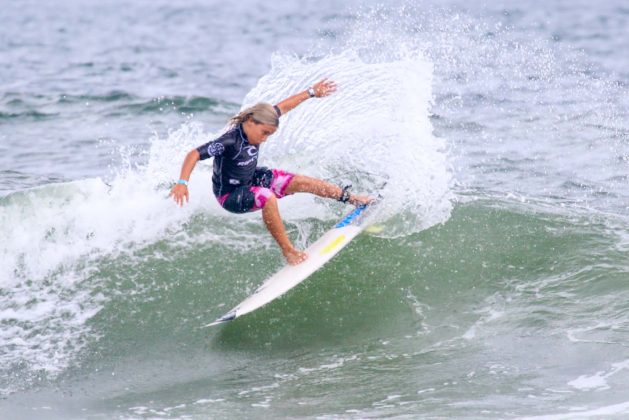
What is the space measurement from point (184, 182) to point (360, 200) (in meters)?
1.99

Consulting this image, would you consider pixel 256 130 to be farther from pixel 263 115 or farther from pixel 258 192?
pixel 258 192

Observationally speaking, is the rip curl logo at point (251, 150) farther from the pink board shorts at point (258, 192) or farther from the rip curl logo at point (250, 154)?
the pink board shorts at point (258, 192)

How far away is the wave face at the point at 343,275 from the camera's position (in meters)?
6.65

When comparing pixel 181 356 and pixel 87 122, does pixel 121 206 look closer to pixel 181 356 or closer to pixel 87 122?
pixel 181 356

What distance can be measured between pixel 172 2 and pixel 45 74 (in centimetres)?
2012

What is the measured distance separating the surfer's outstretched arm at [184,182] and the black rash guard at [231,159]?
0.14m

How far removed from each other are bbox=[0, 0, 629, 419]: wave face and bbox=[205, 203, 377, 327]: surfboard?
0.23 meters

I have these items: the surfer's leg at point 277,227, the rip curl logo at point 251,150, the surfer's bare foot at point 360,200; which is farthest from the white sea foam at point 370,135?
the rip curl logo at point 251,150

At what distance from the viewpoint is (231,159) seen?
25.9 ft

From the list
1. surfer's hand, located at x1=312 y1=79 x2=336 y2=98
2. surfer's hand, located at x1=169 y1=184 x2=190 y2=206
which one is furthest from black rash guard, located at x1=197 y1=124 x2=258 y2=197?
surfer's hand, located at x1=312 y1=79 x2=336 y2=98

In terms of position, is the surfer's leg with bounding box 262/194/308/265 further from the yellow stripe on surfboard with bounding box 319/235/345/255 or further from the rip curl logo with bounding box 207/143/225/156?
the rip curl logo with bounding box 207/143/225/156

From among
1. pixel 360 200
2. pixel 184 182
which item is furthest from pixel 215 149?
pixel 360 200

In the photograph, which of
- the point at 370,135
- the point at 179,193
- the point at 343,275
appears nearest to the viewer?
the point at 179,193

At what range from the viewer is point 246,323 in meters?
7.78
